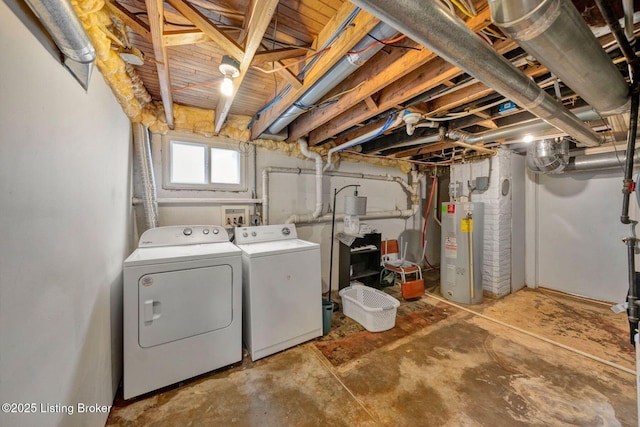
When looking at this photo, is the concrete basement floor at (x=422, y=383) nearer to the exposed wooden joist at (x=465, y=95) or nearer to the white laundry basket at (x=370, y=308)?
the white laundry basket at (x=370, y=308)

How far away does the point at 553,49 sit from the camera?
948mm

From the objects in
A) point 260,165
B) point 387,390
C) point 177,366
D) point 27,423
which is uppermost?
point 260,165

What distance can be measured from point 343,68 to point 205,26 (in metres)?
0.77

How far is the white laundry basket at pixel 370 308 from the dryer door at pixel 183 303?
1405 millimetres

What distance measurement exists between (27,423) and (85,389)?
0.49 m

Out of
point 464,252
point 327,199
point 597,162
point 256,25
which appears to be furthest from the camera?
point 327,199

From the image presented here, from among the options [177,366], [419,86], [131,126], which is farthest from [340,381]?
[131,126]

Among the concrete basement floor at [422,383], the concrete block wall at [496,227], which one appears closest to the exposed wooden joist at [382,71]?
the concrete basement floor at [422,383]

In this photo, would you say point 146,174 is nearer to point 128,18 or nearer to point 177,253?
point 177,253

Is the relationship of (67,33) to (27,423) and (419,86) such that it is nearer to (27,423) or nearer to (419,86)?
(27,423)

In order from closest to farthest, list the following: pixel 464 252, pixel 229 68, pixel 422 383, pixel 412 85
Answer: pixel 229 68 < pixel 412 85 < pixel 422 383 < pixel 464 252

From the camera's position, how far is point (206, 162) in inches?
104

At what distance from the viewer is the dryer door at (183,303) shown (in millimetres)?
1622

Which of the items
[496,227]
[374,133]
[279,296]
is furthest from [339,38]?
[496,227]
